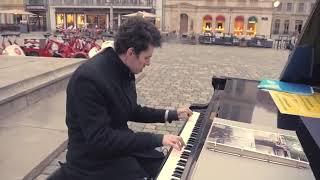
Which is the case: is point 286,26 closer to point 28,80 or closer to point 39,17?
point 39,17

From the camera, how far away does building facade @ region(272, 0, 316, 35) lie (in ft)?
194

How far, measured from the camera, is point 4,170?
380cm

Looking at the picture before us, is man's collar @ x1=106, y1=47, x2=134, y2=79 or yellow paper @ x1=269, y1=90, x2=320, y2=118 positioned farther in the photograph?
yellow paper @ x1=269, y1=90, x2=320, y2=118

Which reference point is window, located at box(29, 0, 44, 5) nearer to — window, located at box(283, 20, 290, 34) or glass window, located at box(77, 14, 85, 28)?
glass window, located at box(77, 14, 85, 28)

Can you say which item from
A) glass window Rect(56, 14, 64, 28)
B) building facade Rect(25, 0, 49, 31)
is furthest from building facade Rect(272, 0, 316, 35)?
building facade Rect(25, 0, 49, 31)

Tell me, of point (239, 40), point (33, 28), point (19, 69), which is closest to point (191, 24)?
point (239, 40)

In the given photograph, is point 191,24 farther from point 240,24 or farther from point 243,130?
point 243,130

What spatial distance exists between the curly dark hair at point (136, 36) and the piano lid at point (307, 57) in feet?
4.69

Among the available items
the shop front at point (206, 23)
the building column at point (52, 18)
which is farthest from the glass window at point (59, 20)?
the shop front at point (206, 23)

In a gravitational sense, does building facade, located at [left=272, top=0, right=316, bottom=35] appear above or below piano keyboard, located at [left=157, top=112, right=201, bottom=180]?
above

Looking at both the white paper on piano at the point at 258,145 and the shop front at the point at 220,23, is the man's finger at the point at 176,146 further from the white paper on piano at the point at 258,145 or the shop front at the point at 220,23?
the shop front at the point at 220,23

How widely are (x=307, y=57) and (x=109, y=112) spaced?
72.1 inches

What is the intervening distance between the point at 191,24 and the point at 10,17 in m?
24.3

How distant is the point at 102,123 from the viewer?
79.9 inches
